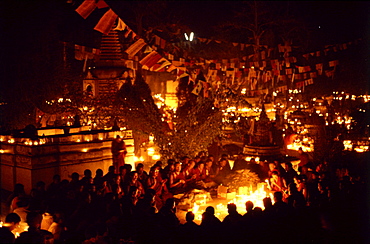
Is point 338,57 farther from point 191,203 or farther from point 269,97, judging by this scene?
point 191,203

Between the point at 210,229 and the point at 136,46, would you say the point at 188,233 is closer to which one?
the point at 210,229

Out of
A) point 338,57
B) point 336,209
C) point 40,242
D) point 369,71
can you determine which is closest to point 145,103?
point 336,209

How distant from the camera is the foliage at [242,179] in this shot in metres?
11.9

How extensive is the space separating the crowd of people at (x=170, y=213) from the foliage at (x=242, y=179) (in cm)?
40

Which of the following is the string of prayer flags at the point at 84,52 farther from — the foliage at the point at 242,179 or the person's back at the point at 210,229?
the person's back at the point at 210,229

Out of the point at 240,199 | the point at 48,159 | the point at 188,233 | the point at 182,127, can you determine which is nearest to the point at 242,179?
the point at 240,199

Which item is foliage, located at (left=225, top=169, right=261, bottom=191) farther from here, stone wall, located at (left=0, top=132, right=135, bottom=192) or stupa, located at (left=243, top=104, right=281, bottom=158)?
stone wall, located at (left=0, top=132, right=135, bottom=192)

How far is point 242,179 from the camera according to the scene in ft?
39.0

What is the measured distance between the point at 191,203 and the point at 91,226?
3.92 meters

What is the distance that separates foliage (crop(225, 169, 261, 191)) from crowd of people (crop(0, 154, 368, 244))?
40 centimetres

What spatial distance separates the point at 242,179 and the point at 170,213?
438cm

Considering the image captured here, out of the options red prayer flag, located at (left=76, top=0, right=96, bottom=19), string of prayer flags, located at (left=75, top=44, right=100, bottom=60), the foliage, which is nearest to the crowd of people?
the foliage

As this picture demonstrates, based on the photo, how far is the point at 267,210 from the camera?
840 centimetres

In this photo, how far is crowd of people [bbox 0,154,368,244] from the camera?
746cm
